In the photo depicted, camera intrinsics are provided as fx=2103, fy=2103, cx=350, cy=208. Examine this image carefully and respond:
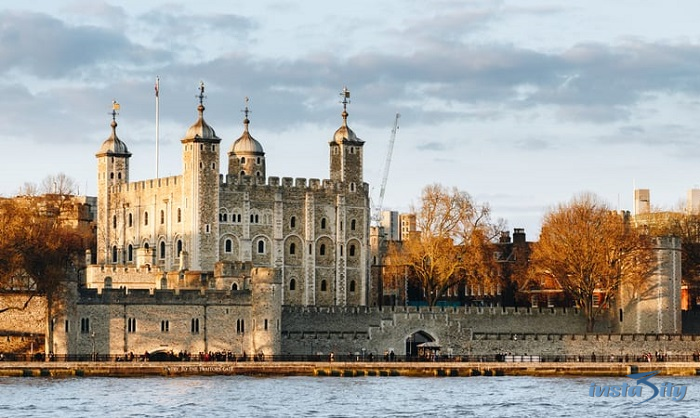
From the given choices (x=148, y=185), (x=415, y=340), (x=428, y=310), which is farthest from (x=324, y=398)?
(x=148, y=185)

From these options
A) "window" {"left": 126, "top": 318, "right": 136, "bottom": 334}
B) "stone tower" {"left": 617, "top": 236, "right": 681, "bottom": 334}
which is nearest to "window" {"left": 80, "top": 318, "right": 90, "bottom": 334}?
"window" {"left": 126, "top": 318, "right": 136, "bottom": 334}

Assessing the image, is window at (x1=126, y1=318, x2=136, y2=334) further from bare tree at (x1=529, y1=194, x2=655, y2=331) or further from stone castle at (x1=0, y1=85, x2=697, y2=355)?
bare tree at (x1=529, y1=194, x2=655, y2=331)

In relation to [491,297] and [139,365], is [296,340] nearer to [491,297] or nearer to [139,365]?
[139,365]

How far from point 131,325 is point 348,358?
39.5ft

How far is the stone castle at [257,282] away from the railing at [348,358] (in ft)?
4.07

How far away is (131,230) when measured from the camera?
13462 centimetres

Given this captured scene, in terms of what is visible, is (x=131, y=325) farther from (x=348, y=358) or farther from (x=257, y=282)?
(x=348, y=358)

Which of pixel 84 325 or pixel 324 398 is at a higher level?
pixel 84 325

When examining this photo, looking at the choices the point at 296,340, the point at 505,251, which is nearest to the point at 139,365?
the point at 296,340

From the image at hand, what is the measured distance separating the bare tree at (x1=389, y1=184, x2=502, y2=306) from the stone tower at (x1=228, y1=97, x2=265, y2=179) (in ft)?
35.7

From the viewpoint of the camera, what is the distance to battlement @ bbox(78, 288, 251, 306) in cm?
10769

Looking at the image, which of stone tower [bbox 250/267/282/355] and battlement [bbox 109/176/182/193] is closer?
stone tower [bbox 250/267/282/355]

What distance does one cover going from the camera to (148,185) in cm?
13325

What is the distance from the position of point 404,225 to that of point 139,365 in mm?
77426
